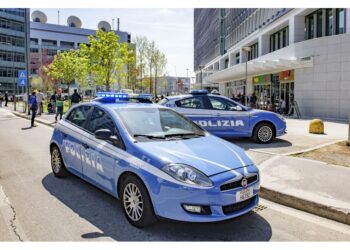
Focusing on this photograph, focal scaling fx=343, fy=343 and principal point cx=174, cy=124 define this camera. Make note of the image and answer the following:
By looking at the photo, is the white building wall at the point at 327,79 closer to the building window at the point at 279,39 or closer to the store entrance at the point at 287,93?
the store entrance at the point at 287,93

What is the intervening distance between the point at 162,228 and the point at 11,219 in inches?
77.8

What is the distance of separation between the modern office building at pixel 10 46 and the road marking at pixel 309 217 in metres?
82.1

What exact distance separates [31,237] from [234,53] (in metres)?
43.6

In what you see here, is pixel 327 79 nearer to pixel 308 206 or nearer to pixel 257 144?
pixel 257 144

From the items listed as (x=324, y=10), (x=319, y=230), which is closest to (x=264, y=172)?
(x=319, y=230)

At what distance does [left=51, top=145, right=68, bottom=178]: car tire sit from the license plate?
3.50 meters

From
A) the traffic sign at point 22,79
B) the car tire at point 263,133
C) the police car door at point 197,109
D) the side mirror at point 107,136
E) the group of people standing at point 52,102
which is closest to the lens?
the side mirror at point 107,136

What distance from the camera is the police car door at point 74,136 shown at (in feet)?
17.9

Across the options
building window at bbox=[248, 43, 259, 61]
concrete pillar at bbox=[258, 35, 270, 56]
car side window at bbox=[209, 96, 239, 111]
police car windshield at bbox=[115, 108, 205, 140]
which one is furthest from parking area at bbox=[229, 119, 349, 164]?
building window at bbox=[248, 43, 259, 61]

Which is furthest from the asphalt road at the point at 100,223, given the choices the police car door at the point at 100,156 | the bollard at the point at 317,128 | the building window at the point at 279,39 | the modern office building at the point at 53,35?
the modern office building at the point at 53,35

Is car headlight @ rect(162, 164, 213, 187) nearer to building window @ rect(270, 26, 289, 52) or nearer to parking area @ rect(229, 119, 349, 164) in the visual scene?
parking area @ rect(229, 119, 349, 164)

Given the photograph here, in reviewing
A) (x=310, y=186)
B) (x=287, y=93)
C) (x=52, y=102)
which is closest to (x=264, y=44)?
(x=287, y=93)

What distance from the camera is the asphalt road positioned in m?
3.93

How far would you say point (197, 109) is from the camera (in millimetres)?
10047
